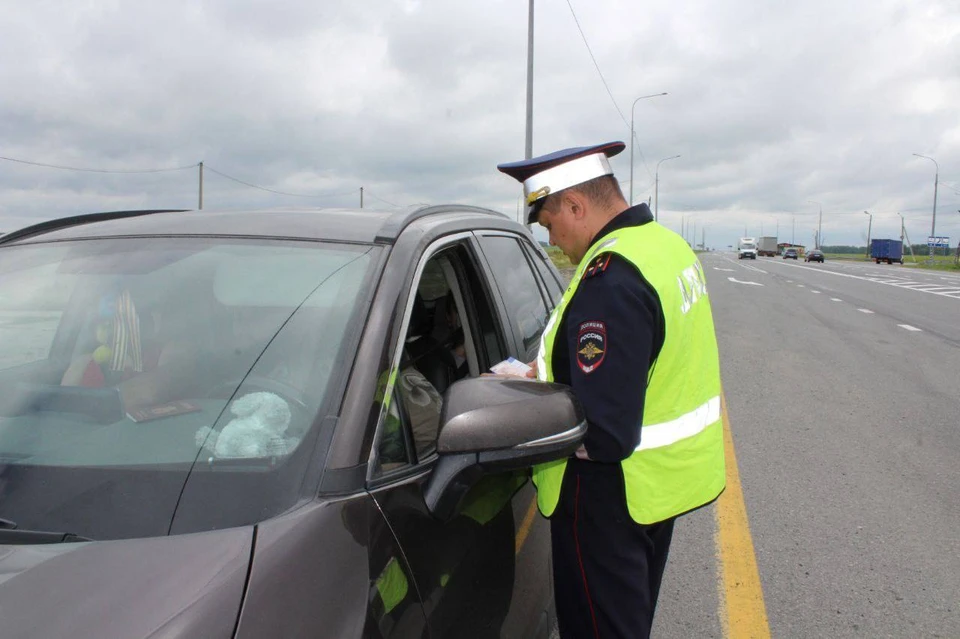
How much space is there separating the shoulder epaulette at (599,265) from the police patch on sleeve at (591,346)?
0.45 ft

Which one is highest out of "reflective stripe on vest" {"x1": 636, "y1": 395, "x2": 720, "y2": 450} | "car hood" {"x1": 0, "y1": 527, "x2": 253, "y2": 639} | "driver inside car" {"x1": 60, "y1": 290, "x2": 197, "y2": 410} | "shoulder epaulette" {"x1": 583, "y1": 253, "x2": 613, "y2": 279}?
"shoulder epaulette" {"x1": 583, "y1": 253, "x2": 613, "y2": 279}

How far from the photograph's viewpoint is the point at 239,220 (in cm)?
224

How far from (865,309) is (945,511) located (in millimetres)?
14158

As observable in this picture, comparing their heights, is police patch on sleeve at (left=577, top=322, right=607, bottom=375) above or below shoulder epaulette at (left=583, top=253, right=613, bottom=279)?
below

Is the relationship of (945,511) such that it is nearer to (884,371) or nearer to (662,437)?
(662,437)

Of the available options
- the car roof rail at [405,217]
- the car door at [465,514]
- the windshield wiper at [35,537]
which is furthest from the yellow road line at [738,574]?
the windshield wiper at [35,537]

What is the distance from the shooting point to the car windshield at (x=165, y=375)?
4.81 feet

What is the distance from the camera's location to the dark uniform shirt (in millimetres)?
1725

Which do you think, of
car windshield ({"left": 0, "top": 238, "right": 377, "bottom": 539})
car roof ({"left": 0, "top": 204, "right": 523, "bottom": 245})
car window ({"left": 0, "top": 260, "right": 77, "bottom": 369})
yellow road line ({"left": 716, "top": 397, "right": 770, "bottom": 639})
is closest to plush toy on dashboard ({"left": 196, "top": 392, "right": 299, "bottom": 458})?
car windshield ({"left": 0, "top": 238, "right": 377, "bottom": 539})

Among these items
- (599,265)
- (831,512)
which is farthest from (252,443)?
(831,512)

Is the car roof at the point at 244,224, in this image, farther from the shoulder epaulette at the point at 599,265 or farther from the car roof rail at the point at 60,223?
the shoulder epaulette at the point at 599,265

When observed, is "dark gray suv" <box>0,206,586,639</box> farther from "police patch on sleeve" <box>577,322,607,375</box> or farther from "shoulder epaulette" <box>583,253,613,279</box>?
"shoulder epaulette" <box>583,253,613,279</box>

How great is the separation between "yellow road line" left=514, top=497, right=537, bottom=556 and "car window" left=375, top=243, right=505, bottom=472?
1.45 feet

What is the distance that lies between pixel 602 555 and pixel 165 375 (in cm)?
120
